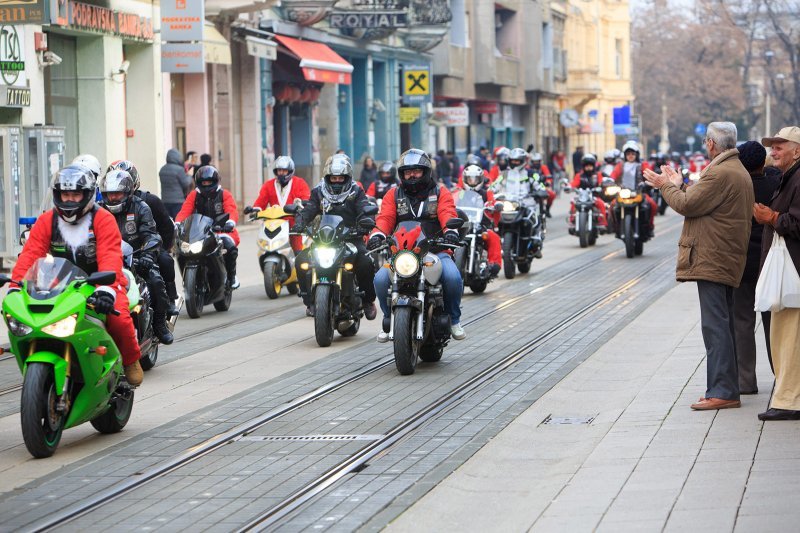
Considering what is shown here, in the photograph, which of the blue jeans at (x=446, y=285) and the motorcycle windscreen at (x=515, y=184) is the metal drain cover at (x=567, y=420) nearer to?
the blue jeans at (x=446, y=285)

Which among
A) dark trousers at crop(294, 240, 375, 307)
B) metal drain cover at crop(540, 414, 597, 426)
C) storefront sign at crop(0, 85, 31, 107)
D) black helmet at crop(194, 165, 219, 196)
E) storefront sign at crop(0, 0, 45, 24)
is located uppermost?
storefront sign at crop(0, 0, 45, 24)

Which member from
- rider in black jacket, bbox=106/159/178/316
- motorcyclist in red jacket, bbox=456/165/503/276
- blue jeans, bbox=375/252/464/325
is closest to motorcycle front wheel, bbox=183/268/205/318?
rider in black jacket, bbox=106/159/178/316

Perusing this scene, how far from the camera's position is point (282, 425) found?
10.7 metres

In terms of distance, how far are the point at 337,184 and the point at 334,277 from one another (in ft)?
4.10

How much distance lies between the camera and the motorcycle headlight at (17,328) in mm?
9305

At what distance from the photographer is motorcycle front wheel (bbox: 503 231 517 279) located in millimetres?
23250

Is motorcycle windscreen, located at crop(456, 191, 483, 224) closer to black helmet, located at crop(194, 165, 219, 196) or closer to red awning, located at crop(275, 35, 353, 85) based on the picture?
black helmet, located at crop(194, 165, 219, 196)

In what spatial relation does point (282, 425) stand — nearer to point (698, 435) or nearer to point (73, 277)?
point (73, 277)

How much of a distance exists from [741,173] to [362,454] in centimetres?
292

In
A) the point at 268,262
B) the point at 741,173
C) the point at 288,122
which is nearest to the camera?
the point at 741,173

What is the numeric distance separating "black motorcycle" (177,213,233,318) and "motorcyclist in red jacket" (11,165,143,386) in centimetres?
745

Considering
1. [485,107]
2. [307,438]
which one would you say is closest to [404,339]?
[307,438]

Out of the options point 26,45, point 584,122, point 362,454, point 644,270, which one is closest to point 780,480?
point 362,454

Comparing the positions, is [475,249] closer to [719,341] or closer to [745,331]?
[745,331]
